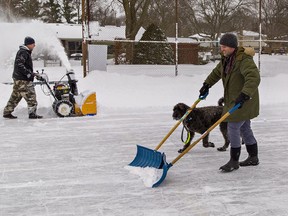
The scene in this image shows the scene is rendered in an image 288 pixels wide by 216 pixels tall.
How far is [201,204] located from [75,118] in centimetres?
528

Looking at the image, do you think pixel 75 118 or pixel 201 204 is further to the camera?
pixel 75 118

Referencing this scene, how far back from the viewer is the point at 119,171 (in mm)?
5039

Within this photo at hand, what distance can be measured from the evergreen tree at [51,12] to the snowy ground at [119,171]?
4955cm

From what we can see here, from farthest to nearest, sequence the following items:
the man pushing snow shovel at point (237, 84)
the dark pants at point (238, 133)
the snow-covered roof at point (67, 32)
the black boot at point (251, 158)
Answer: the snow-covered roof at point (67, 32) → the black boot at point (251, 158) → the dark pants at point (238, 133) → the man pushing snow shovel at point (237, 84)

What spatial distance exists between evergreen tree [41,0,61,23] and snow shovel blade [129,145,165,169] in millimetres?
54085

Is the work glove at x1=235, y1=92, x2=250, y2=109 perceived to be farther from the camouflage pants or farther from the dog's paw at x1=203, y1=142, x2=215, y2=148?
the camouflage pants

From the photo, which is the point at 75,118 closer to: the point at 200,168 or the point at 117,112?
the point at 117,112

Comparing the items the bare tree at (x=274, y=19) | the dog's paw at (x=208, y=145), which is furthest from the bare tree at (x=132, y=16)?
the bare tree at (x=274, y=19)

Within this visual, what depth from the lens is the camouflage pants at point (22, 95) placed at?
28.6ft

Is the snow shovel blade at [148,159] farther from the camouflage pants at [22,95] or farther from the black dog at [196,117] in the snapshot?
the camouflage pants at [22,95]

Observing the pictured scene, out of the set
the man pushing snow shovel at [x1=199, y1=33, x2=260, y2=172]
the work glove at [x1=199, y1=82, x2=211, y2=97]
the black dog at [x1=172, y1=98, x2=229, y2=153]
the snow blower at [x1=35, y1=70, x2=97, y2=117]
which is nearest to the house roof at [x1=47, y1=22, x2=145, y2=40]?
the snow blower at [x1=35, y1=70, x2=97, y2=117]

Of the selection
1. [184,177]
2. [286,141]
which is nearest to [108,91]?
[286,141]

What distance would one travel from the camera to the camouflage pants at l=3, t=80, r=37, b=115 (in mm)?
8703

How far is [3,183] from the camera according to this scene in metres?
4.66
